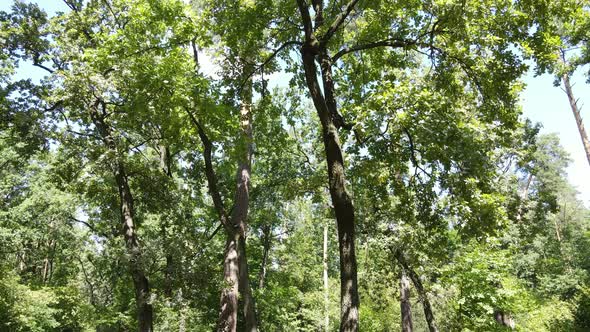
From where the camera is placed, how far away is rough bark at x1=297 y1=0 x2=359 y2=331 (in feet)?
19.0

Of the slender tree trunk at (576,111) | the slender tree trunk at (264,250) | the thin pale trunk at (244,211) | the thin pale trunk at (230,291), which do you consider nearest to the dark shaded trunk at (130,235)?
the thin pale trunk at (230,291)

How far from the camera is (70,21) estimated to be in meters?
11.8

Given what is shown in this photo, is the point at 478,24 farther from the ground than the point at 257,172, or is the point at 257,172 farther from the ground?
the point at 257,172

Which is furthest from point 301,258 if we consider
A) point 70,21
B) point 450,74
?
point 450,74

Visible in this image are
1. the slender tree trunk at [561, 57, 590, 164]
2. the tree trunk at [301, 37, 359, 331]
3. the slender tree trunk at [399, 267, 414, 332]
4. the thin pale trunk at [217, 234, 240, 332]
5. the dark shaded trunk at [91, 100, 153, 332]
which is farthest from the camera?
the slender tree trunk at [561, 57, 590, 164]

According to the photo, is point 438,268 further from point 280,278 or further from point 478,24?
point 280,278

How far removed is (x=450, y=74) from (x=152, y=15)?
21.6ft

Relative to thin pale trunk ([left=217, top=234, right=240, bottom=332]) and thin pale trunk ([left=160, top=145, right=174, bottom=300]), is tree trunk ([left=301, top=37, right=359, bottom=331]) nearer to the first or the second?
thin pale trunk ([left=217, top=234, right=240, bottom=332])

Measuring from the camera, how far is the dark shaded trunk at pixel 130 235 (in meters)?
10.9

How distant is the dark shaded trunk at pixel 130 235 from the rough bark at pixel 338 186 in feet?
20.5

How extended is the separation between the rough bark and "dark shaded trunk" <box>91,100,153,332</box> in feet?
20.5

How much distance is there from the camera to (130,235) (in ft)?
38.0

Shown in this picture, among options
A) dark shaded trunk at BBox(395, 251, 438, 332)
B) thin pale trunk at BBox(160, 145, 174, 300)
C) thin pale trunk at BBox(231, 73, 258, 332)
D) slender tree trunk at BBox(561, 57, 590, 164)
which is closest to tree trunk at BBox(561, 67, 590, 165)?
slender tree trunk at BBox(561, 57, 590, 164)

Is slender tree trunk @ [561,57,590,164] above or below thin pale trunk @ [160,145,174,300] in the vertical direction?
above
